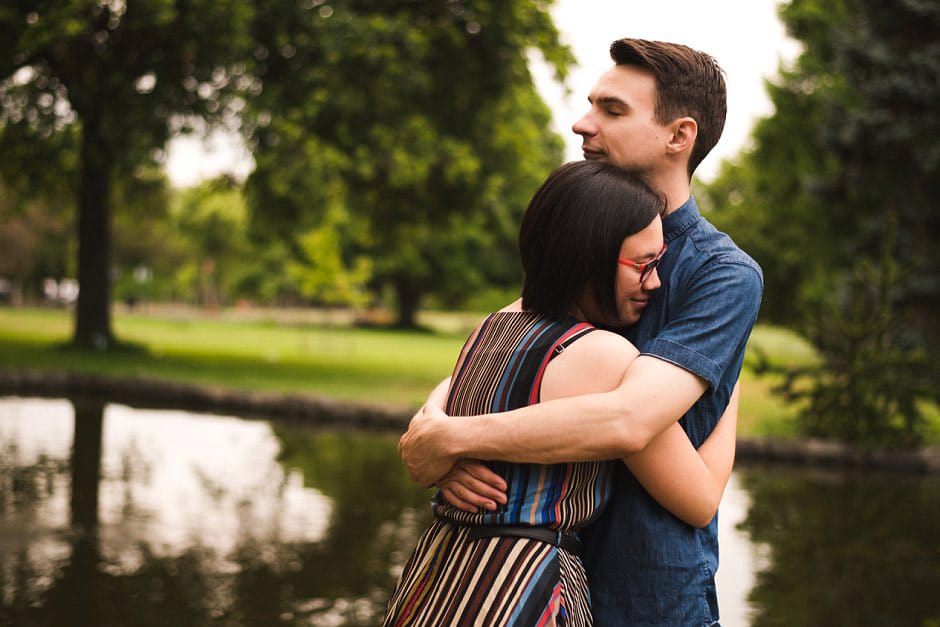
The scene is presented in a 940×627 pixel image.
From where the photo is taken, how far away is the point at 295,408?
48.4 feet

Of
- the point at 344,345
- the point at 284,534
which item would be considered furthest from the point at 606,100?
the point at 344,345

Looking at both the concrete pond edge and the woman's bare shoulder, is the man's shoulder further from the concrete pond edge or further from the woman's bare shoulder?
the concrete pond edge

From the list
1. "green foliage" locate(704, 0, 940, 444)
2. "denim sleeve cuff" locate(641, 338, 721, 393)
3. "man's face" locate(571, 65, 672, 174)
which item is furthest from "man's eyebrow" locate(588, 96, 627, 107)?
"green foliage" locate(704, 0, 940, 444)

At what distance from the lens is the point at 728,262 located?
80.6 inches

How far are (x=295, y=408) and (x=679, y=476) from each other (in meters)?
13.1

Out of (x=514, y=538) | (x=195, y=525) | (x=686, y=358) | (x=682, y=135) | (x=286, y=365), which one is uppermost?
(x=682, y=135)

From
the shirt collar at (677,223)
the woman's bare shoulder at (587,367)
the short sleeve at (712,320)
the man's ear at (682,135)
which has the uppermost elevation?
the man's ear at (682,135)

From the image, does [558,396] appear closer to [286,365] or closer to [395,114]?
[395,114]

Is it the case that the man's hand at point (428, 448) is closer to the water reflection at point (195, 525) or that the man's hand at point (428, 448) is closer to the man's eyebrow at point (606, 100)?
the man's eyebrow at point (606, 100)

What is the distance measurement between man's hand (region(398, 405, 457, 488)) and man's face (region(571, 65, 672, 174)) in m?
0.62

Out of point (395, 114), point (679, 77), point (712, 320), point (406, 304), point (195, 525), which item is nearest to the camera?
point (712, 320)

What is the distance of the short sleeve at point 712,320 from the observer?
1.96 metres

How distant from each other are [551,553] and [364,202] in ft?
67.2

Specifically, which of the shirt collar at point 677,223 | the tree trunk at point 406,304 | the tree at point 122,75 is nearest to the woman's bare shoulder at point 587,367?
the shirt collar at point 677,223
